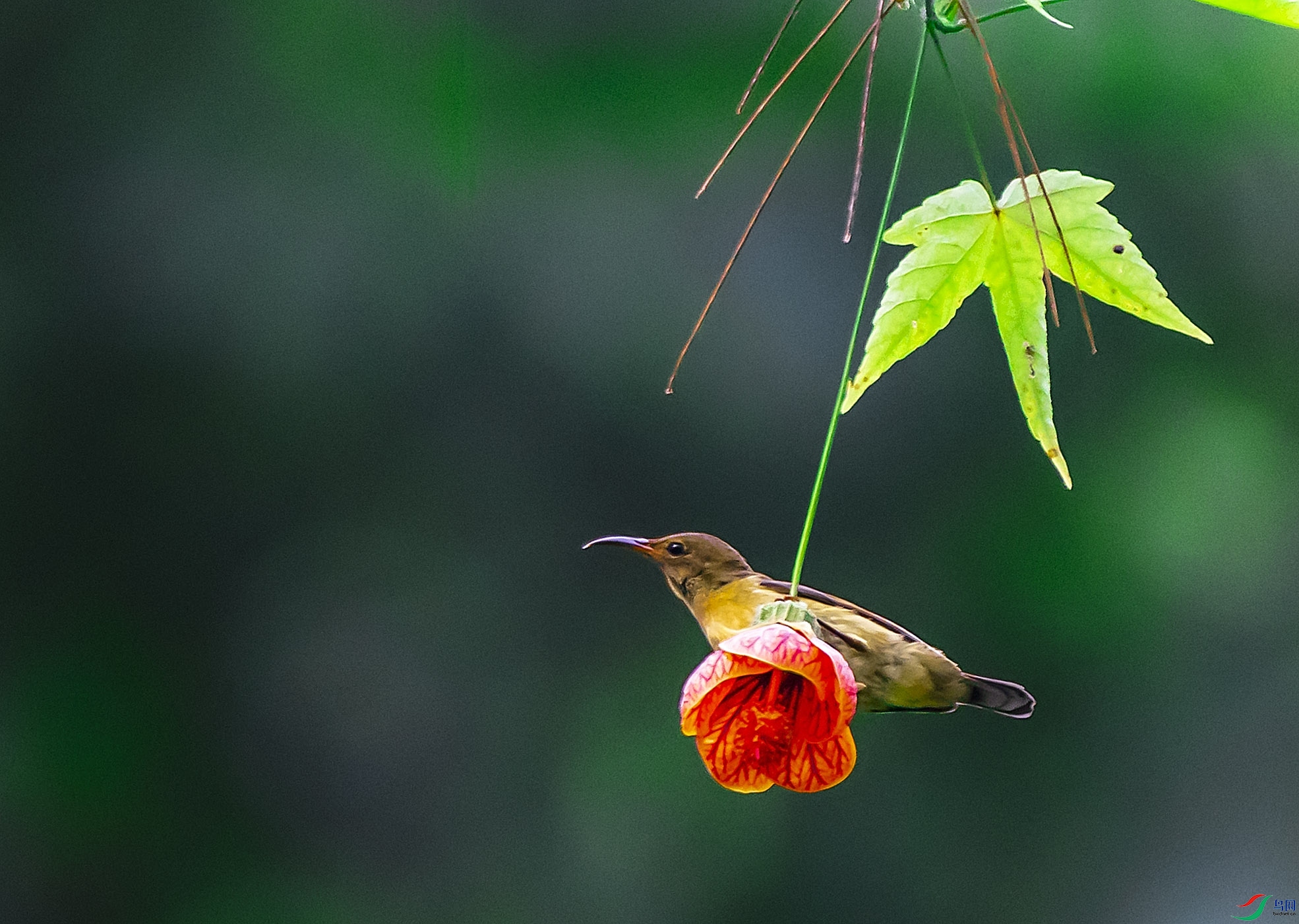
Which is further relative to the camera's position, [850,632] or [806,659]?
[850,632]

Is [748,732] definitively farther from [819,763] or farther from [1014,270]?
[1014,270]

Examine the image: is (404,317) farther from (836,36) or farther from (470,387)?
(836,36)

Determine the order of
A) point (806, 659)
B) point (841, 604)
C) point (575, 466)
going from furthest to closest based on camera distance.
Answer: point (575, 466)
point (841, 604)
point (806, 659)

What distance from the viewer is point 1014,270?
0.41m

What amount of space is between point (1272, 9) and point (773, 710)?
0.85 ft

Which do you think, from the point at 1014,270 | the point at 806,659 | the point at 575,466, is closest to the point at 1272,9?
the point at 1014,270

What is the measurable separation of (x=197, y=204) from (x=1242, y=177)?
6.38 feet

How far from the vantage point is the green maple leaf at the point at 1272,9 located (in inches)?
13.1

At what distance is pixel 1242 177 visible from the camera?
7.00 ft

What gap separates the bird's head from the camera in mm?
549

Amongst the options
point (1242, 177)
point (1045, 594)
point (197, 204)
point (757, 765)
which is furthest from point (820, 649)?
point (1242, 177)

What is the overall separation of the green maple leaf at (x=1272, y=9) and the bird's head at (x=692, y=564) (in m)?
0.30

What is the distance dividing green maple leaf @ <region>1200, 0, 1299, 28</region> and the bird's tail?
0.83 ft

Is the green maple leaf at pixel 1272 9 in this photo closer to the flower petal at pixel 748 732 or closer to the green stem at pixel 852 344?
the green stem at pixel 852 344
